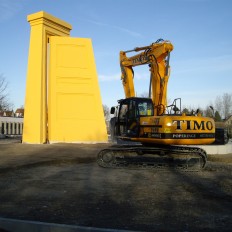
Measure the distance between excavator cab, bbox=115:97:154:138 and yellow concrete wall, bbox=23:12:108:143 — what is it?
1209cm

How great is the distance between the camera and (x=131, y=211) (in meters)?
6.88

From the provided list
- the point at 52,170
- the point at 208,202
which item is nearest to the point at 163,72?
the point at 52,170

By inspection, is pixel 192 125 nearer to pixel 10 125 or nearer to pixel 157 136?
pixel 157 136

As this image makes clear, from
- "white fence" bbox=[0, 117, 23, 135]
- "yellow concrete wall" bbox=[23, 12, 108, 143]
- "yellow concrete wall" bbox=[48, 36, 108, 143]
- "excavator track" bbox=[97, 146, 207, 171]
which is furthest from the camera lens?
"white fence" bbox=[0, 117, 23, 135]

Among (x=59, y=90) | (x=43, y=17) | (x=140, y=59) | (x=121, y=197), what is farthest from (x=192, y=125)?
(x=43, y=17)

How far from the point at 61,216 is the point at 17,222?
37.3 inches

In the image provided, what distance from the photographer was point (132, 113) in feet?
44.8

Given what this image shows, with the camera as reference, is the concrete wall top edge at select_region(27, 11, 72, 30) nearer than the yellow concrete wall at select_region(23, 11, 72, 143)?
No

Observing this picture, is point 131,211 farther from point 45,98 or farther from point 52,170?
point 45,98

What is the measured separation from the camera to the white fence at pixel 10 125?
58.5 meters

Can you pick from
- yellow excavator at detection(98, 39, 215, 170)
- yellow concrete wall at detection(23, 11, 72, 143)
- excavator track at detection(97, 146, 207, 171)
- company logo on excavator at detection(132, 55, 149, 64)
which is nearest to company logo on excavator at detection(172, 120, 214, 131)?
yellow excavator at detection(98, 39, 215, 170)

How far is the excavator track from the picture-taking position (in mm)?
12656

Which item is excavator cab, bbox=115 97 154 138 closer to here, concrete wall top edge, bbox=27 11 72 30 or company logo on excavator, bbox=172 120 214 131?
company logo on excavator, bbox=172 120 214 131

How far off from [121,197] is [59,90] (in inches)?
741
